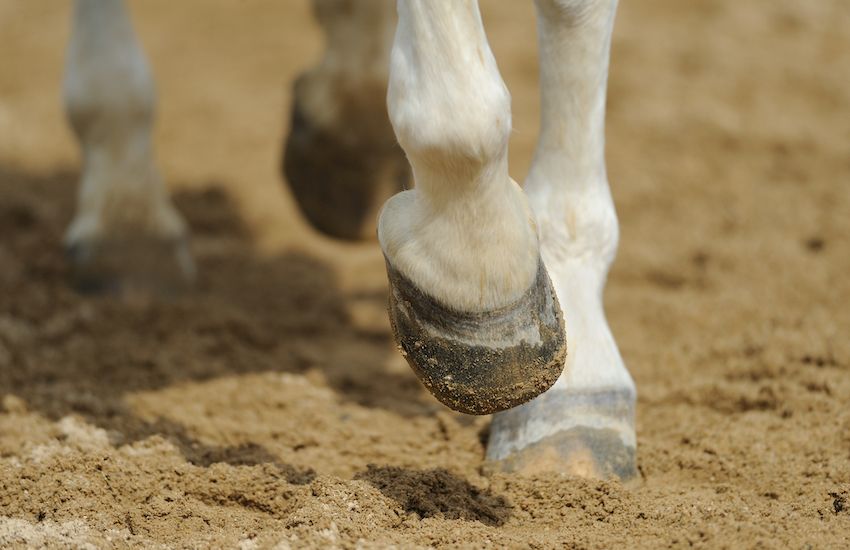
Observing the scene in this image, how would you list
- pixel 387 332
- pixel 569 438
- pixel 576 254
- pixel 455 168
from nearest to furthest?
1. pixel 455 168
2. pixel 569 438
3. pixel 576 254
4. pixel 387 332

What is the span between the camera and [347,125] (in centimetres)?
294

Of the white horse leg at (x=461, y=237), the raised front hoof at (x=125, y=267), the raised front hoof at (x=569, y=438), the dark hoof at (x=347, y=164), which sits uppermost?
the white horse leg at (x=461, y=237)

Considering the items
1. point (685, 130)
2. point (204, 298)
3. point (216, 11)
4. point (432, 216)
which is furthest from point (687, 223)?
point (216, 11)

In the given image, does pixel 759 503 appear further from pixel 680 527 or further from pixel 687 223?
pixel 687 223

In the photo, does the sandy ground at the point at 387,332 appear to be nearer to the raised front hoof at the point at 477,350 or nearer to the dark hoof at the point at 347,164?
the raised front hoof at the point at 477,350

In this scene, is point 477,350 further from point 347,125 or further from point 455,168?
point 347,125

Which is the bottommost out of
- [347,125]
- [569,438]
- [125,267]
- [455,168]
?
[125,267]

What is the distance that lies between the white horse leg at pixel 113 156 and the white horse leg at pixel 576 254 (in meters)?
1.39

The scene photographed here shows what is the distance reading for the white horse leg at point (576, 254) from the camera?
194cm

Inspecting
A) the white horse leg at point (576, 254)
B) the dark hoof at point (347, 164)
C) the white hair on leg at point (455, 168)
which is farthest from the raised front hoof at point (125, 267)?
the white hair on leg at point (455, 168)

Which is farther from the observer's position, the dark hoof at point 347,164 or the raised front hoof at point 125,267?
the raised front hoof at point 125,267

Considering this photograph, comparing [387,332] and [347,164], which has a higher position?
[347,164]

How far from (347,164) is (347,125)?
10cm

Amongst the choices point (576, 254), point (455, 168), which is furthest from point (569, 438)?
point (455, 168)
